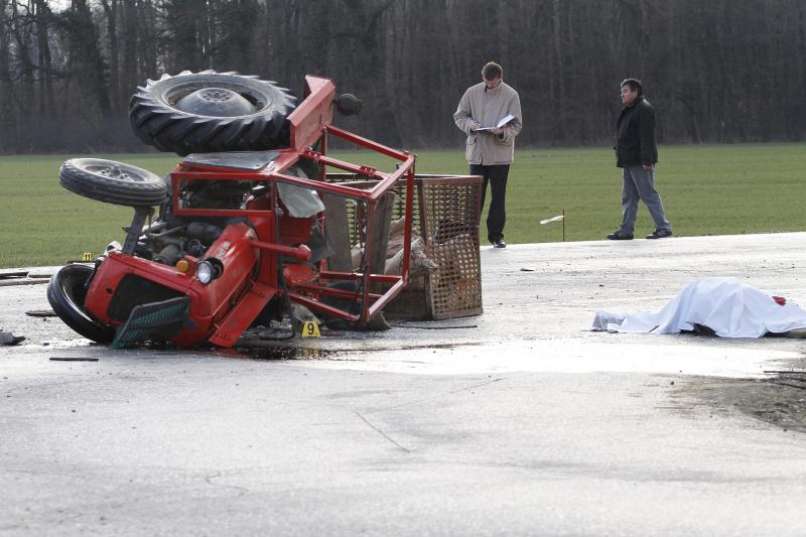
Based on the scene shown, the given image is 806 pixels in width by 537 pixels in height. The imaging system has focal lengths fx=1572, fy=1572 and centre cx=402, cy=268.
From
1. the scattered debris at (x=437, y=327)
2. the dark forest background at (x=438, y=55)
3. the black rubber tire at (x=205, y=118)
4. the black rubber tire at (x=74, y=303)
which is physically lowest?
the dark forest background at (x=438, y=55)

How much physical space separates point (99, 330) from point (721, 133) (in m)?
79.8

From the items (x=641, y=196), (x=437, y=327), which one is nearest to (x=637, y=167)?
(x=641, y=196)

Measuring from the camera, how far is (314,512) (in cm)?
542

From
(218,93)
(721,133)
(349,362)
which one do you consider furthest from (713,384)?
(721,133)

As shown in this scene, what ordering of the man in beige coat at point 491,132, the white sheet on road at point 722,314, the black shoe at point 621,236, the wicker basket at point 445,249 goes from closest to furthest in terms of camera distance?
the white sheet on road at point 722,314 → the wicker basket at point 445,249 → the man in beige coat at point 491,132 → the black shoe at point 621,236

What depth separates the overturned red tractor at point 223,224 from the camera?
9289 mm

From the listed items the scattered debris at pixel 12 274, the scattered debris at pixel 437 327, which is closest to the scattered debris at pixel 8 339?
the scattered debris at pixel 437 327

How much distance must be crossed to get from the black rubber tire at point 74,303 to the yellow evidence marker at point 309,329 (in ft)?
4.33

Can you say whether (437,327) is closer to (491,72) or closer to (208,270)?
(208,270)

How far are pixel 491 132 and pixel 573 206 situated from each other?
1261 cm

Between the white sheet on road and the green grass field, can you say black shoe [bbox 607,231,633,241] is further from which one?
the white sheet on road

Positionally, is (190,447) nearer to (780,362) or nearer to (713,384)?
(713,384)

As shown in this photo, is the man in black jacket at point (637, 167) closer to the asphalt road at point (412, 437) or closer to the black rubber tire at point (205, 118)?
the asphalt road at point (412, 437)

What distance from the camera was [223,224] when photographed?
9992 millimetres
